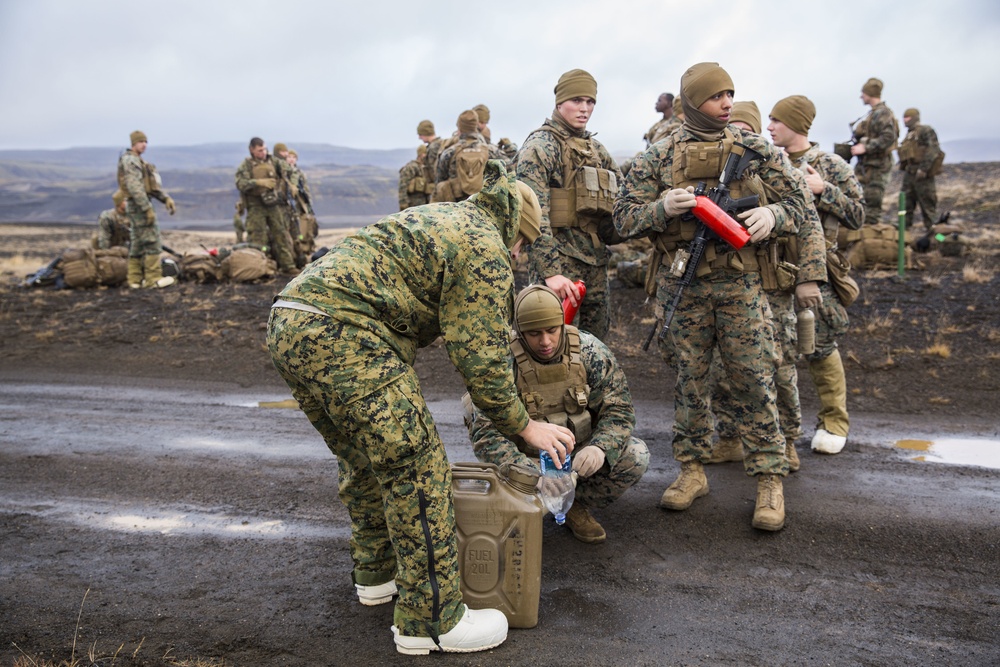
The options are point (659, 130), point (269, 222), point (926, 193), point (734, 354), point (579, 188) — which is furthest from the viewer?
point (926, 193)

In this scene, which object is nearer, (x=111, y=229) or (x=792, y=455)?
(x=792, y=455)

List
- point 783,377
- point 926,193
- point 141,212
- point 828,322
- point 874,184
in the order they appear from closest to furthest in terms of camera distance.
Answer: point 783,377, point 828,322, point 141,212, point 874,184, point 926,193

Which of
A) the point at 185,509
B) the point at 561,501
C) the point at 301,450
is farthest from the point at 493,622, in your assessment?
the point at 301,450

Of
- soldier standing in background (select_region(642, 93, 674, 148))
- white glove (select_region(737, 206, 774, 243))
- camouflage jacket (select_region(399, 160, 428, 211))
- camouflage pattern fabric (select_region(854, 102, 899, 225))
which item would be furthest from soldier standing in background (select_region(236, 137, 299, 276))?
white glove (select_region(737, 206, 774, 243))

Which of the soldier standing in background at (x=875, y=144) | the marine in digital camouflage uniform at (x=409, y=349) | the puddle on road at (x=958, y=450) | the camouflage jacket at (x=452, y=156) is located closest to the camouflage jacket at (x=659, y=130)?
the camouflage jacket at (x=452, y=156)

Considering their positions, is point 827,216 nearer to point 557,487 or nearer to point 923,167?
point 557,487

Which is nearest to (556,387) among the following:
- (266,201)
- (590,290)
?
(590,290)

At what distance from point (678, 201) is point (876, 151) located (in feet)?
35.0

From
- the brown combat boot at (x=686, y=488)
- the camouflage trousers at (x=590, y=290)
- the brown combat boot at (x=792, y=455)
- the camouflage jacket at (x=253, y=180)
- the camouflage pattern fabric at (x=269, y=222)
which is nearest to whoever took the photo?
the brown combat boot at (x=686, y=488)

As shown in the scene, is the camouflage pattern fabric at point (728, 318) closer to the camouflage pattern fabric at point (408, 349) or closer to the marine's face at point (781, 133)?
the marine's face at point (781, 133)

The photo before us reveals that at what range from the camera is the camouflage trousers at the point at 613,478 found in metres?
4.29

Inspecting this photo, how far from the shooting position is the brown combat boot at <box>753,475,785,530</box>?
14.2 ft

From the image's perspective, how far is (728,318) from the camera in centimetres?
453

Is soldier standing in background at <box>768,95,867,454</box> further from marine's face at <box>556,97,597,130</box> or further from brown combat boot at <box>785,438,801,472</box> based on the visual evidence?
marine's face at <box>556,97,597,130</box>
